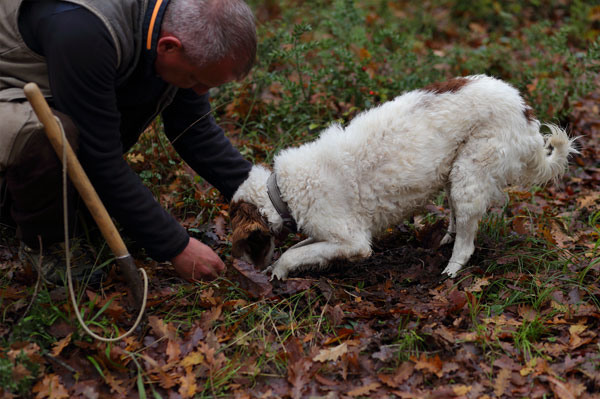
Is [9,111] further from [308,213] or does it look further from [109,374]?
[308,213]

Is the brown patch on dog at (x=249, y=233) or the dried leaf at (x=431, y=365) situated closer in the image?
the dried leaf at (x=431, y=365)

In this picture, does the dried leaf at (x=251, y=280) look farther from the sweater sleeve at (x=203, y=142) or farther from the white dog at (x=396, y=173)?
the sweater sleeve at (x=203, y=142)

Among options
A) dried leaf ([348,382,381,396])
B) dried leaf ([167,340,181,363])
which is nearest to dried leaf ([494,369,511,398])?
dried leaf ([348,382,381,396])

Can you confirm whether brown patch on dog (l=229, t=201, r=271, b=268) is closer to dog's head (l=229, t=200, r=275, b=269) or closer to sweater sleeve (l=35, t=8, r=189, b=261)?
dog's head (l=229, t=200, r=275, b=269)

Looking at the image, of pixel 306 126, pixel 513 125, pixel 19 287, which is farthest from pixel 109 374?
pixel 306 126

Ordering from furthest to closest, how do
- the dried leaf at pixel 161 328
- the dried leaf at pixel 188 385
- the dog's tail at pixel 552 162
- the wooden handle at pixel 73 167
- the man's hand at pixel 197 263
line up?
the dog's tail at pixel 552 162
the man's hand at pixel 197 263
the dried leaf at pixel 161 328
the dried leaf at pixel 188 385
the wooden handle at pixel 73 167

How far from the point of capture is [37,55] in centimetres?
296

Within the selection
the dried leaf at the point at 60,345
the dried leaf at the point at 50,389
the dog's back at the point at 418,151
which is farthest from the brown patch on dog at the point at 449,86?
the dried leaf at the point at 50,389

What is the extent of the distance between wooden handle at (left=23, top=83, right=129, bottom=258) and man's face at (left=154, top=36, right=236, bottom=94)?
0.66m

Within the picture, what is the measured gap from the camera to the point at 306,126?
5684 millimetres

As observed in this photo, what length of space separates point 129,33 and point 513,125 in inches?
101

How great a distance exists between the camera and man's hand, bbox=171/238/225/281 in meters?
3.35

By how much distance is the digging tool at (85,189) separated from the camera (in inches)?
102

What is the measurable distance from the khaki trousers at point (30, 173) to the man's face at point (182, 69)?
0.59m
